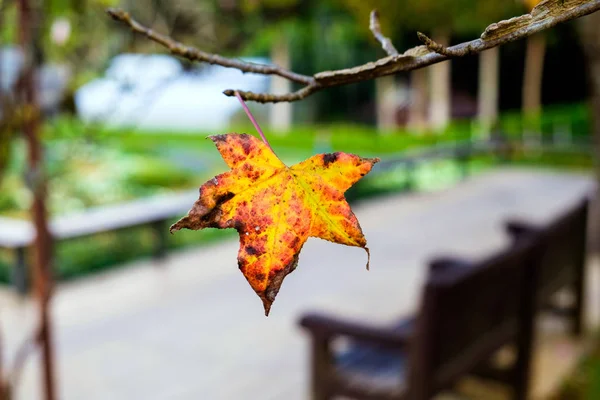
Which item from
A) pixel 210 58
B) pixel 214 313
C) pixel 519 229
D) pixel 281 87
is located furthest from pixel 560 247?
pixel 281 87

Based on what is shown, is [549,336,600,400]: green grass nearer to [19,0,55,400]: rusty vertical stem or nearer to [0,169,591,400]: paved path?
[0,169,591,400]: paved path

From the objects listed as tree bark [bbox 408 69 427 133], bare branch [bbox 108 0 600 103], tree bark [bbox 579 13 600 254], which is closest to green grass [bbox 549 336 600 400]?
tree bark [bbox 579 13 600 254]

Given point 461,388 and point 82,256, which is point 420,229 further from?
point 461,388

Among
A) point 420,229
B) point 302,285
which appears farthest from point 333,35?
point 302,285

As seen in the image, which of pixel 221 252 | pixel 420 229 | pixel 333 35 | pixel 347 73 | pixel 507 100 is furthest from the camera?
pixel 333 35

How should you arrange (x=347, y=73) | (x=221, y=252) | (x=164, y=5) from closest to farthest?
(x=347, y=73) < (x=164, y=5) < (x=221, y=252)

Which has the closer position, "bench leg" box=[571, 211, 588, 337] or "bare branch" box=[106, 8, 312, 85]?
"bare branch" box=[106, 8, 312, 85]

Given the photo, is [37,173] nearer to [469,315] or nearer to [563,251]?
[469,315]
